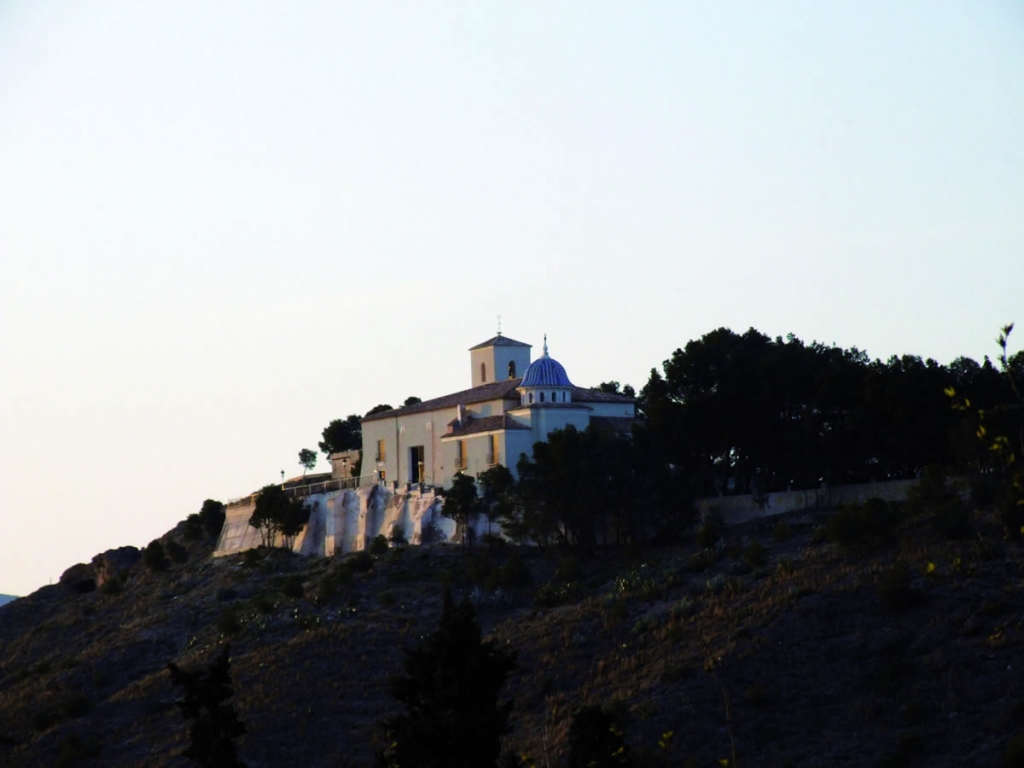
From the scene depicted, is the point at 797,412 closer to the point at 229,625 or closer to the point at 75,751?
the point at 229,625

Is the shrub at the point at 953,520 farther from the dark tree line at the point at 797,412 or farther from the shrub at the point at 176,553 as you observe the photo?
the shrub at the point at 176,553

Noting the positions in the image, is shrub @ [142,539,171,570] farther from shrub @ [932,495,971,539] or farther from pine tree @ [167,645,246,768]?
pine tree @ [167,645,246,768]

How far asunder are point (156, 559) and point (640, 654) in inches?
1510

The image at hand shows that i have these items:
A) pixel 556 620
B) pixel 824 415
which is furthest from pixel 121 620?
pixel 824 415

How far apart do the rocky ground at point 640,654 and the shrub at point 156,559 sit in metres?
11.2

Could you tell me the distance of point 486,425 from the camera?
6700 cm

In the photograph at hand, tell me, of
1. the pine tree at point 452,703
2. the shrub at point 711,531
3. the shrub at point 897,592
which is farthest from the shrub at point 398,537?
the pine tree at point 452,703

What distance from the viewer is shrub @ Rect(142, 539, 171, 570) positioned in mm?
80062

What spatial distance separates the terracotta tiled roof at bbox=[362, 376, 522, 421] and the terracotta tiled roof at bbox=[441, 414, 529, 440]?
46.4 inches

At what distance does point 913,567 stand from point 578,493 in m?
14.8

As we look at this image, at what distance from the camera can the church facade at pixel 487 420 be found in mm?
66125

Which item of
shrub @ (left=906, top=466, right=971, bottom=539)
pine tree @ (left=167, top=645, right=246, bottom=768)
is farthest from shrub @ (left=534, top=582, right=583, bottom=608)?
pine tree @ (left=167, top=645, right=246, bottom=768)

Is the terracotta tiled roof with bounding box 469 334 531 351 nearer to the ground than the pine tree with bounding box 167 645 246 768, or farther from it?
farther from it

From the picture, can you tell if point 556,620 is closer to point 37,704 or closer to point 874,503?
point 874,503
